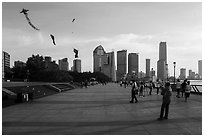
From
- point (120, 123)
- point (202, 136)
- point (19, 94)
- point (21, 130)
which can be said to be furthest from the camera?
point (19, 94)

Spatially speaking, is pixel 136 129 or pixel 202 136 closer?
pixel 202 136

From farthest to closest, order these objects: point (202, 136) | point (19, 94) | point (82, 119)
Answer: point (19, 94) → point (82, 119) → point (202, 136)

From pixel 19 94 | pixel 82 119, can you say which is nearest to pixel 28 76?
pixel 19 94

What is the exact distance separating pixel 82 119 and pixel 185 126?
12.9 feet

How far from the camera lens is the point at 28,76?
101812mm

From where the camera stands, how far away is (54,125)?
9555 millimetres

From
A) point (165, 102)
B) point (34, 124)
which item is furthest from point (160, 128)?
point (34, 124)

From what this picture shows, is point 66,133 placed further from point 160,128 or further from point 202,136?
point 202,136

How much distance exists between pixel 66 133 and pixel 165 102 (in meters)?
4.65

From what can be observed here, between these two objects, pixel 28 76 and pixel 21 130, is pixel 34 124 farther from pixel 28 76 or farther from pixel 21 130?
pixel 28 76

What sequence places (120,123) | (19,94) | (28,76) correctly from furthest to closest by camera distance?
(28,76), (19,94), (120,123)

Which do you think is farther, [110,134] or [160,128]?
[160,128]

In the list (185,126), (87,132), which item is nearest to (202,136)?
(185,126)

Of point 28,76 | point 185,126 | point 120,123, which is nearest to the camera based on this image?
point 185,126
